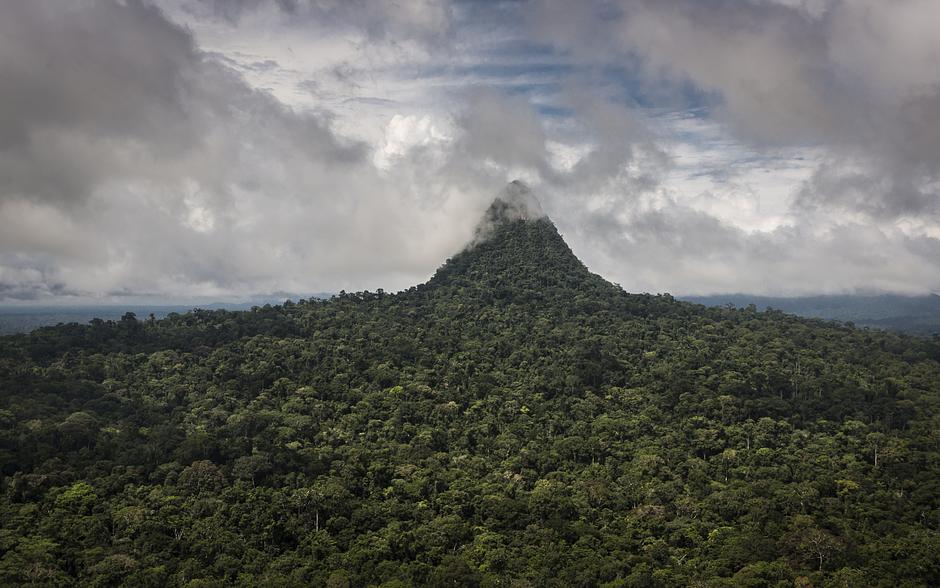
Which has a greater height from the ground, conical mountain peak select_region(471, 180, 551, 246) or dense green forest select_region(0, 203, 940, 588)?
conical mountain peak select_region(471, 180, 551, 246)

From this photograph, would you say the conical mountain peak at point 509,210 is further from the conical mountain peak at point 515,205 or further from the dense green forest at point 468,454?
the dense green forest at point 468,454

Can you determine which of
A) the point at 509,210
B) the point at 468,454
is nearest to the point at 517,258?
the point at 509,210

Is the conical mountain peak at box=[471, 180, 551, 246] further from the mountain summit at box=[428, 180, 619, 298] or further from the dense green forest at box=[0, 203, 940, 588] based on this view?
the dense green forest at box=[0, 203, 940, 588]

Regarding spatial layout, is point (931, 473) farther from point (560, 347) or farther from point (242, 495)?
point (242, 495)

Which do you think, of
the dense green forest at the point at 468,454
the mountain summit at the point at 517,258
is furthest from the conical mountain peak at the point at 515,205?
the dense green forest at the point at 468,454

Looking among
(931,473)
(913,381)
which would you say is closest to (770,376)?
(913,381)

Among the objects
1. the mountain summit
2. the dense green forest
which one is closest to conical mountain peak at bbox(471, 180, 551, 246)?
the mountain summit

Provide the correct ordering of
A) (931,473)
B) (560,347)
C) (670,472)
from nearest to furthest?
1. (931,473)
2. (670,472)
3. (560,347)

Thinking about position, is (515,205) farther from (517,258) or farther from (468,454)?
(468,454)
